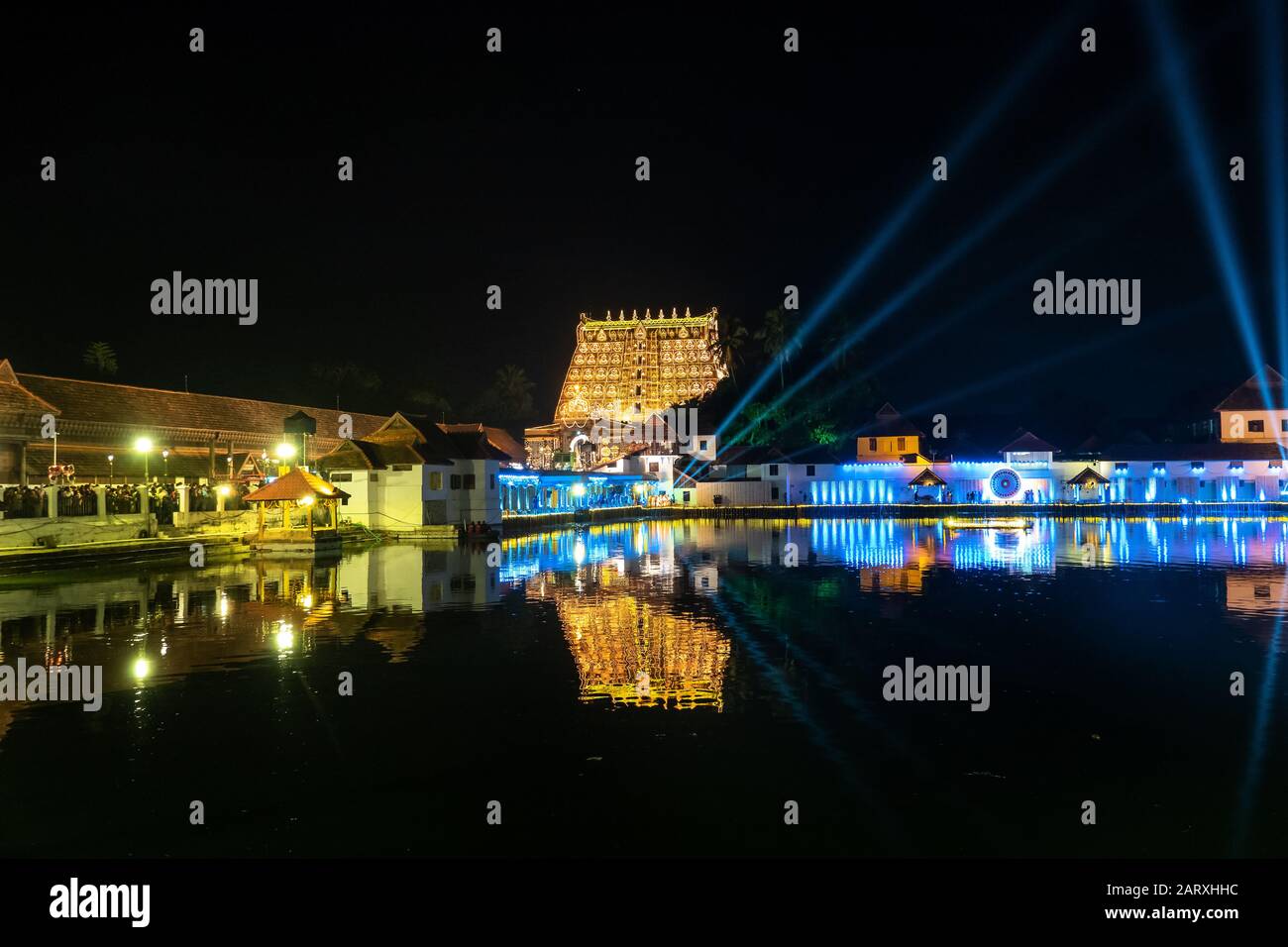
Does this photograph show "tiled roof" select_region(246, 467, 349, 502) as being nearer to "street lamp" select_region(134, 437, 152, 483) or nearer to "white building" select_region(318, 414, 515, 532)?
"white building" select_region(318, 414, 515, 532)

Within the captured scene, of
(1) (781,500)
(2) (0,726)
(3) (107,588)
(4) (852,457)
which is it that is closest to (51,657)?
(2) (0,726)

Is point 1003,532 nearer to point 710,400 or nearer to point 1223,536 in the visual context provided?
point 1223,536

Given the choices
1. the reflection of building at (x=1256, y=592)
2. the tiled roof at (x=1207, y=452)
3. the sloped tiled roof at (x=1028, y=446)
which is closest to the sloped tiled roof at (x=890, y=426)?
the sloped tiled roof at (x=1028, y=446)

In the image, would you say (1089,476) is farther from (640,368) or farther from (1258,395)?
(640,368)

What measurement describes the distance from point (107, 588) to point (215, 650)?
30.0ft

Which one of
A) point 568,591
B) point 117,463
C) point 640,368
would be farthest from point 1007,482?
point 117,463

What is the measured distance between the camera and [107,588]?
20312mm

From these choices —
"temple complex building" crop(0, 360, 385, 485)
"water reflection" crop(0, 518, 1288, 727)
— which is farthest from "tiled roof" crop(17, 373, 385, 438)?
"water reflection" crop(0, 518, 1288, 727)

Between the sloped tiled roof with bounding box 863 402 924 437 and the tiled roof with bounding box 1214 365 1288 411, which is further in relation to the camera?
the sloped tiled roof with bounding box 863 402 924 437

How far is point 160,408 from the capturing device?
40125mm

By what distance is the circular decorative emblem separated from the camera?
201ft

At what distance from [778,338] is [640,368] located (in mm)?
18800

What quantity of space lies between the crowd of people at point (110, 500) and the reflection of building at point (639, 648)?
623 inches

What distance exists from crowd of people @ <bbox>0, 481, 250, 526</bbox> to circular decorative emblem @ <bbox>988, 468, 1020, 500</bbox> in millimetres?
46312
